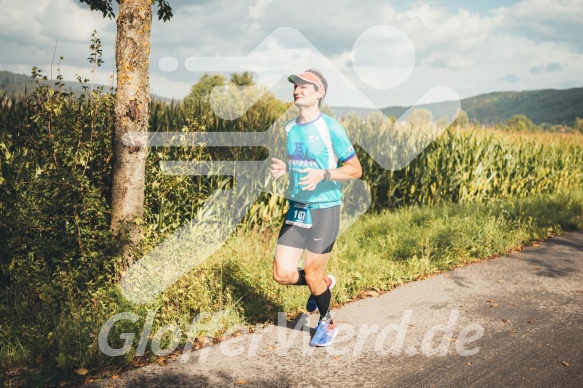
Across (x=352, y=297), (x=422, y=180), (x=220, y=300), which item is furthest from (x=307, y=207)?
(x=422, y=180)

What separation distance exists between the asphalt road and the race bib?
1.14 metres

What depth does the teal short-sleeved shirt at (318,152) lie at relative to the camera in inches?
175

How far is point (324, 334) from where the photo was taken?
4.64 metres

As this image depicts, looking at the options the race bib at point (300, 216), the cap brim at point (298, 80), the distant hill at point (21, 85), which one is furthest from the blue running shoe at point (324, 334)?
the distant hill at point (21, 85)

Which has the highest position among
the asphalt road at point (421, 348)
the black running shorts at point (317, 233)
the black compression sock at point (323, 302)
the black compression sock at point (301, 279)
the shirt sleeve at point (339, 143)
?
the shirt sleeve at point (339, 143)

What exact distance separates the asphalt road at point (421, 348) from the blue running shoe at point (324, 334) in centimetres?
7

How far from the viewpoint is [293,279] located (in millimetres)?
4680

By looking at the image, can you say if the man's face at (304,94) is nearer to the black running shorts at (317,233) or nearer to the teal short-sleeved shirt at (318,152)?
the teal short-sleeved shirt at (318,152)

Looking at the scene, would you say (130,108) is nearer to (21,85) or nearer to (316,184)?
(21,85)

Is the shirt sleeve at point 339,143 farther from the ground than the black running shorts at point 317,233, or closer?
farther from the ground

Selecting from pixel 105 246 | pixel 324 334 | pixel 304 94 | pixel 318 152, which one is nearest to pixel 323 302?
pixel 324 334

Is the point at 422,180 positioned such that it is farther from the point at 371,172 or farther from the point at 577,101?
the point at 577,101

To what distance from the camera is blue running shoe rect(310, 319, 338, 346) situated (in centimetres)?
459

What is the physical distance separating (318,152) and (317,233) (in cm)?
73
